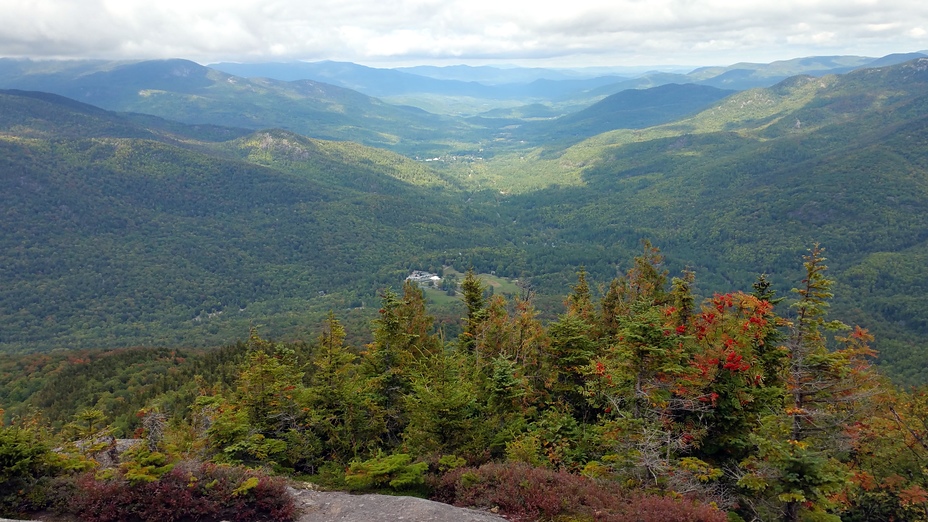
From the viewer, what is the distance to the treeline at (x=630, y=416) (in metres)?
20.0

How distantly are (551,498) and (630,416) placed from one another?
6189 mm

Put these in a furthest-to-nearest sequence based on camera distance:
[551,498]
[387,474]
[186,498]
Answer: [387,474], [551,498], [186,498]

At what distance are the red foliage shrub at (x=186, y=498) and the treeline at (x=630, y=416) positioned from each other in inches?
33.4

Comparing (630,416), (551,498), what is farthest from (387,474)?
(630,416)

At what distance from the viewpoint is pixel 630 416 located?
22266 millimetres

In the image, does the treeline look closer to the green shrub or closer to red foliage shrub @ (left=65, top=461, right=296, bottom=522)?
the green shrub

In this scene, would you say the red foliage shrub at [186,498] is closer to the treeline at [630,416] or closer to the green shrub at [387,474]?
the treeline at [630,416]

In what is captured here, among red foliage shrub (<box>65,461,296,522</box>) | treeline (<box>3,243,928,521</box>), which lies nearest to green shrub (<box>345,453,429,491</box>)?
treeline (<box>3,243,928,521</box>)

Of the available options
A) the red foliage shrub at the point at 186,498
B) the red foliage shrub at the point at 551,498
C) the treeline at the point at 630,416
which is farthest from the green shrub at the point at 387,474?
the red foliage shrub at the point at 186,498

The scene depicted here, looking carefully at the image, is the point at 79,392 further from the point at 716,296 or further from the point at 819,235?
the point at 819,235

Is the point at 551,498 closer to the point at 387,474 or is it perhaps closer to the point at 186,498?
the point at 387,474

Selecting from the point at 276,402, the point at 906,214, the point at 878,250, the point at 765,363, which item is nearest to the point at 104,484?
the point at 276,402

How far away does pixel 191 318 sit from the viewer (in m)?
161

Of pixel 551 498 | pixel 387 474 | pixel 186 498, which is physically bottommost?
pixel 387 474
